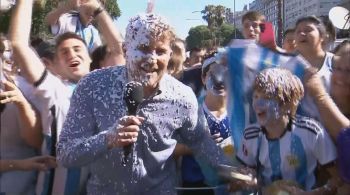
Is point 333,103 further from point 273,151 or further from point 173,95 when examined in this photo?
point 173,95

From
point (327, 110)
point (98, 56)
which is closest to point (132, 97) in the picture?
point (327, 110)

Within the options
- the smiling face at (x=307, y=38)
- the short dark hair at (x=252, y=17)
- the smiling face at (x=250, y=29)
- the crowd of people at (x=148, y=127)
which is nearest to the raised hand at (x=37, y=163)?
the crowd of people at (x=148, y=127)

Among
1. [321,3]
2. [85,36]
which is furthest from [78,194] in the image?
[321,3]

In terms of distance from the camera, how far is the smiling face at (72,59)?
4.07 meters

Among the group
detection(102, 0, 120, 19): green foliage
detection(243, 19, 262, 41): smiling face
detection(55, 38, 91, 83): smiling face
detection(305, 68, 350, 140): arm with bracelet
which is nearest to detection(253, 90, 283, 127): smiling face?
detection(305, 68, 350, 140): arm with bracelet

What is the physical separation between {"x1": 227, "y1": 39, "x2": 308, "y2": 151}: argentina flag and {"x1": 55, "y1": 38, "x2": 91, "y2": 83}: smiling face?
1015 mm

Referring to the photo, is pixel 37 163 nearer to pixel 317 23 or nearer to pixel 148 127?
pixel 148 127

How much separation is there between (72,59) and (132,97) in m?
1.37

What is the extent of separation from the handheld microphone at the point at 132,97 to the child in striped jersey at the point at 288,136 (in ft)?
2.26

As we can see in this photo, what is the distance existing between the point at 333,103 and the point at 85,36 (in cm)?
293

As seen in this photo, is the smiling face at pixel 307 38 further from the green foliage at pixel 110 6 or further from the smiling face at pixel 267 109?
the smiling face at pixel 267 109

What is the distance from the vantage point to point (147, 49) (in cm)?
305

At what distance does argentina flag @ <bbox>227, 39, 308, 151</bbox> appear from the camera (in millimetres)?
3385

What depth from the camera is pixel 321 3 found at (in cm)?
11012
